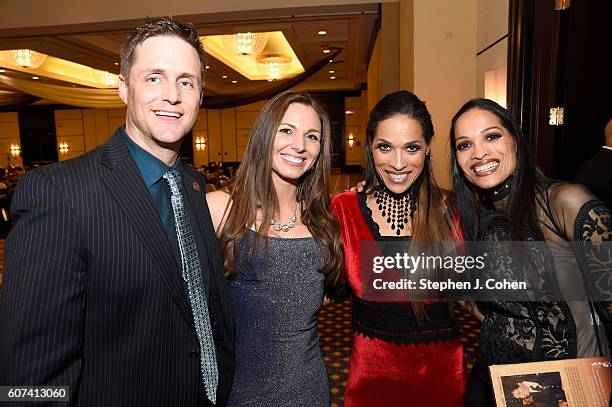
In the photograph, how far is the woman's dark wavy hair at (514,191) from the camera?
4.89 feet

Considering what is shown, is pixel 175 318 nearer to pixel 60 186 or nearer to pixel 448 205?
pixel 60 186

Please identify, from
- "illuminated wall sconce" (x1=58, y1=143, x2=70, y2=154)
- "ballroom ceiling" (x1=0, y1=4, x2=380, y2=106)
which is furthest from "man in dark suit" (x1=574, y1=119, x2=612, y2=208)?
"illuminated wall sconce" (x1=58, y1=143, x2=70, y2=154)

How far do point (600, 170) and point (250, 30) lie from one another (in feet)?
18.7

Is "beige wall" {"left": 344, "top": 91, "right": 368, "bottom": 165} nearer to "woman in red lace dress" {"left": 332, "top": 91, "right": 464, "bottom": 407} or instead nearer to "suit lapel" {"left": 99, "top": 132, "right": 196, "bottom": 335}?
"woman in red lace dress" {"left": 332, "top": 91, "right": 464, "bottom": 407}

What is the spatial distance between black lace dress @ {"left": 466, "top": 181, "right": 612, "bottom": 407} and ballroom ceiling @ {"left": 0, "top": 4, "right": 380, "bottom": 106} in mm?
4794

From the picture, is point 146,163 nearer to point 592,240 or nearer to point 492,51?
point 592,240

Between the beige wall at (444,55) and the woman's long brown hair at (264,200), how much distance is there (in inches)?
98.4

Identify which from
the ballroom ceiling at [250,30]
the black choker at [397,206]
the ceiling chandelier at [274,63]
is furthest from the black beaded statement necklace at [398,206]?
the ceiling chandelier at [274,63]

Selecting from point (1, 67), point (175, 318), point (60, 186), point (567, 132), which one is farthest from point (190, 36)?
point (1, 67)

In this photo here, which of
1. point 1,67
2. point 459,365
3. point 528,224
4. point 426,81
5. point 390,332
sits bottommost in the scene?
point 459,365

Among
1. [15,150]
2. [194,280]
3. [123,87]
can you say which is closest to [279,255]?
[194,280]

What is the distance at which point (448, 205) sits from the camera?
1879mm

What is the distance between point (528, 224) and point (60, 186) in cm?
141

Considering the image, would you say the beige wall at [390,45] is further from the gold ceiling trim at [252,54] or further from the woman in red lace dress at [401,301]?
the gold ceiling trim at [252,54]
